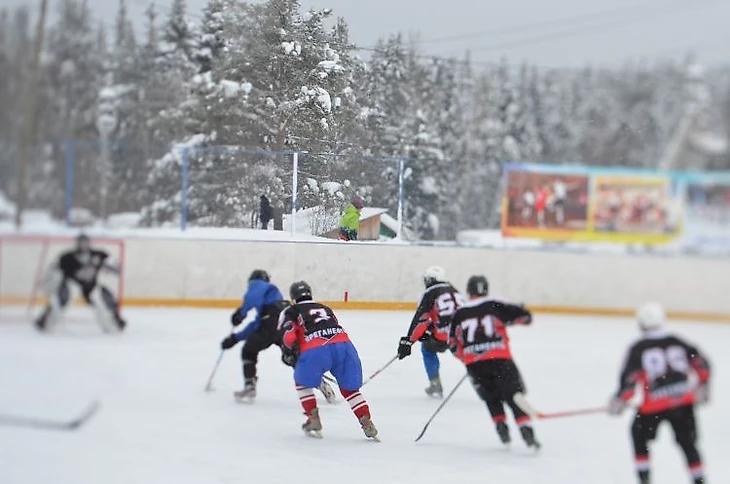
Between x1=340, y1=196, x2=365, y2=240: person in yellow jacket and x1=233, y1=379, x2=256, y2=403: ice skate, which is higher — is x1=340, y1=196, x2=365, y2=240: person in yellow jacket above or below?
above

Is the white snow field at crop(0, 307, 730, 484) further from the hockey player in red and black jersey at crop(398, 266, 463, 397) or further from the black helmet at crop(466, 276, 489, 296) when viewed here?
the black helmet at crop(466, 276, 489, 296)

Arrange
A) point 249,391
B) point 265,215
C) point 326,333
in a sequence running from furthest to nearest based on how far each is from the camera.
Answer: point 249,391 → point 326,333 → point 265,215

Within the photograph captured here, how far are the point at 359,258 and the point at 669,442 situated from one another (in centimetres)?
145

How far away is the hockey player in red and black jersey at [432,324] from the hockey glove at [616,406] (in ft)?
0.93

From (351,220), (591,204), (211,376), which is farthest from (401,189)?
(591,204)

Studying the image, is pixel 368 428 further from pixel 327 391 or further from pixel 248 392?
pixel 248 392

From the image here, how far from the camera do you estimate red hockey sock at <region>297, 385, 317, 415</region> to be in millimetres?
1187

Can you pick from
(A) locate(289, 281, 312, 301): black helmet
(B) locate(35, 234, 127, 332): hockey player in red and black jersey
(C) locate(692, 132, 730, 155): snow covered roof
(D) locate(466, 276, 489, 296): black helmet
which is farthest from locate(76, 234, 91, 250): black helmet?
(C) locate(692, 132, 730, 155): snow covered roof

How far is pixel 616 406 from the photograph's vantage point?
1278 mm

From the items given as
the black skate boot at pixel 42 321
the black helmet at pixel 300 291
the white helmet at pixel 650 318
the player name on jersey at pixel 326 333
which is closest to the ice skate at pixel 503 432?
the white helmet at pixel 650 318

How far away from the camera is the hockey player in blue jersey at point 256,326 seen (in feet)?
3.40

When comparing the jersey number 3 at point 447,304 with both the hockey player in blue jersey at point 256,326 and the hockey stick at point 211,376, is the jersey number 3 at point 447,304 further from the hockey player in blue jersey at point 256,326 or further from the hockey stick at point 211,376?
the hockey stick at point 211,376

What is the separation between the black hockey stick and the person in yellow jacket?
0.34 metres

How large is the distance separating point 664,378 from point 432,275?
54 centimetres
